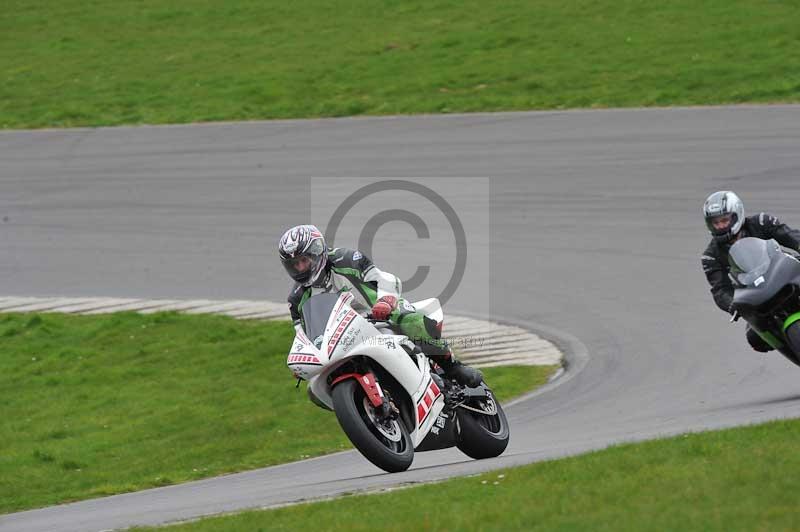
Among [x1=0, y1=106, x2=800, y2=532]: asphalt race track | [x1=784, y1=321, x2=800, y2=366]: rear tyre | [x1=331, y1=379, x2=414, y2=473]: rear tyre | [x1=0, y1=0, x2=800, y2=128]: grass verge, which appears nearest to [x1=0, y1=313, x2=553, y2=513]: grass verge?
[x1=0, y1=106, x2=800, y2=532]: asphalt race track

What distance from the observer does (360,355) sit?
28.7ft

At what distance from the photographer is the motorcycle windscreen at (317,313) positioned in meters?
8.67

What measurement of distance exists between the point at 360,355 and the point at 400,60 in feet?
69.6

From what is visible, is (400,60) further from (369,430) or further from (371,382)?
(369,430)

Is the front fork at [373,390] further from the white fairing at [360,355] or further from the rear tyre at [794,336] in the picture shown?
the rear tyre at [794,336]

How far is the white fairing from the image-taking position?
8.55m

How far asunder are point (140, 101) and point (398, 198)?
980 centimetres

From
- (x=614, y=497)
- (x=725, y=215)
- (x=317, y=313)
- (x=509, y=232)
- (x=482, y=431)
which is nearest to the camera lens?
(x=614, y=497)

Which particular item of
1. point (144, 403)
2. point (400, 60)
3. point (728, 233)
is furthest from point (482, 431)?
point (400, 60)

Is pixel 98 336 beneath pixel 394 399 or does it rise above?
beneath

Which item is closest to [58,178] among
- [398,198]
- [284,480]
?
[398,198]

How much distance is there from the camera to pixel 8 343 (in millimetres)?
16656

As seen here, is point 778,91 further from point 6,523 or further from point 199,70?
point 6,523

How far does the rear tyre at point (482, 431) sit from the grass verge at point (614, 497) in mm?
1517
